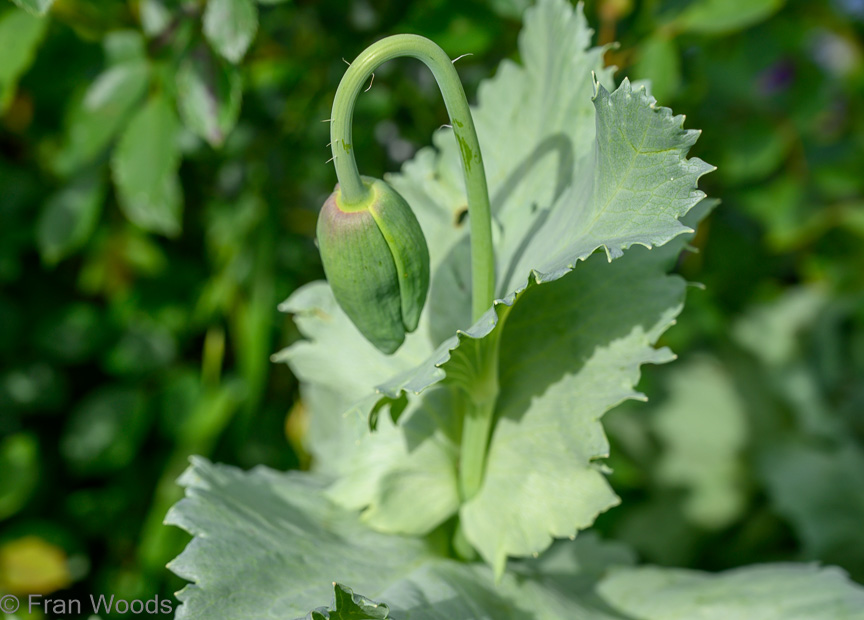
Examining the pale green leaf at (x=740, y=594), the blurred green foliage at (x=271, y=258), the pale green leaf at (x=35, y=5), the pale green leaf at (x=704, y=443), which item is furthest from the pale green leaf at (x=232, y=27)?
the pale green leaf at (x=704, y=443)

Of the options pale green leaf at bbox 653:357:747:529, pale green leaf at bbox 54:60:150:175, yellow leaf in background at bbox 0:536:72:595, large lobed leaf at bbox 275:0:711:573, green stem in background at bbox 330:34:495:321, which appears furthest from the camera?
pale green leaf at bbox 653:357:747:529

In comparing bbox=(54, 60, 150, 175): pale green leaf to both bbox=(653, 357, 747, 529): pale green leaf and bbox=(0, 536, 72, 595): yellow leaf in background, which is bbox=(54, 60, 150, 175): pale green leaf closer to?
bbox=(0, 536, 72, 595): yellow leaf in background

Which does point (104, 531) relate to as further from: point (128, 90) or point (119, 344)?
point (128, 90)

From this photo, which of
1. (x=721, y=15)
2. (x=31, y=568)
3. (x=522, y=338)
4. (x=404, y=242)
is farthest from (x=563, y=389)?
(x=31, y=568)

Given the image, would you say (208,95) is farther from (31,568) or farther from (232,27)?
(31,568)

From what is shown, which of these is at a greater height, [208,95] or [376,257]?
[208,95]

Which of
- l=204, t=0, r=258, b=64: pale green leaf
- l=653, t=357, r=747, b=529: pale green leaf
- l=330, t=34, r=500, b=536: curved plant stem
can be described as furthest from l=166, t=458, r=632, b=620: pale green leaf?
l=653, t=357, r=747, b=529: pale green leaf
